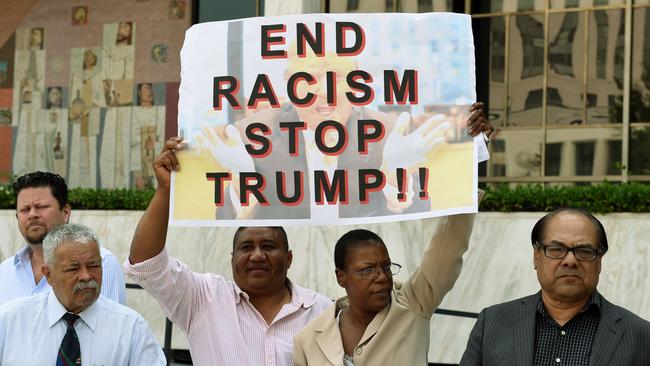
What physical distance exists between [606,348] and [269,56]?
1.87 metres

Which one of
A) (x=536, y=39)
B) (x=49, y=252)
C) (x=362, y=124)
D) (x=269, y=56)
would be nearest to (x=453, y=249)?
(x=362, y=124)

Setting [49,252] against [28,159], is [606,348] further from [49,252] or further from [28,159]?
[28,159]

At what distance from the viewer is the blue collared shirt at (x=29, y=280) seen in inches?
234

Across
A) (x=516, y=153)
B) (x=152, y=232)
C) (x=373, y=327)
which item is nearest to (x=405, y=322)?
(x=373, y=327)

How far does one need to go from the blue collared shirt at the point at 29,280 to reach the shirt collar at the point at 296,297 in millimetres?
826

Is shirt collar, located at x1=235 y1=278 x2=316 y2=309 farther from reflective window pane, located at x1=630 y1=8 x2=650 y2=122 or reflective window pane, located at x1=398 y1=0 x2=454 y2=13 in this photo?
reflective window pane, located at x1=398 y1=0 x2=454 y2=13

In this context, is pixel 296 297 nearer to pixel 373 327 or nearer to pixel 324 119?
pixel 373 327

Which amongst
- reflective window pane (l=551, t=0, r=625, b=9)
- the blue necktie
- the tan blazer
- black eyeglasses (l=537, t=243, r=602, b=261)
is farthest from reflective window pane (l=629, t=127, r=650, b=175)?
the blue necktie

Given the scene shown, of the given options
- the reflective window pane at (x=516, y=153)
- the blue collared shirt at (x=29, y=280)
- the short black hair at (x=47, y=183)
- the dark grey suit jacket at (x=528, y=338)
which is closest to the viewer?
the dark grey suit jacket at (x=528, y=338)

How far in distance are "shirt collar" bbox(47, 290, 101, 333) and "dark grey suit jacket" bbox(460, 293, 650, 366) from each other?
5.08 ft

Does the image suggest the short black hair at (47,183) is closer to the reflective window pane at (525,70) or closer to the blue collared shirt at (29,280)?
the blue collared shirt at (29,280)

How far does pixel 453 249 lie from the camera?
5.11 meters

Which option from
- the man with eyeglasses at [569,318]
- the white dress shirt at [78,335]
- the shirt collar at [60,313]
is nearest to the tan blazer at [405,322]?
the man with eyeglasses at [569,318]

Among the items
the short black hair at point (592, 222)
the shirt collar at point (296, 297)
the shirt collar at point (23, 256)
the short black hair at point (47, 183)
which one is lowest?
the shirt collar at point (296, 297)
